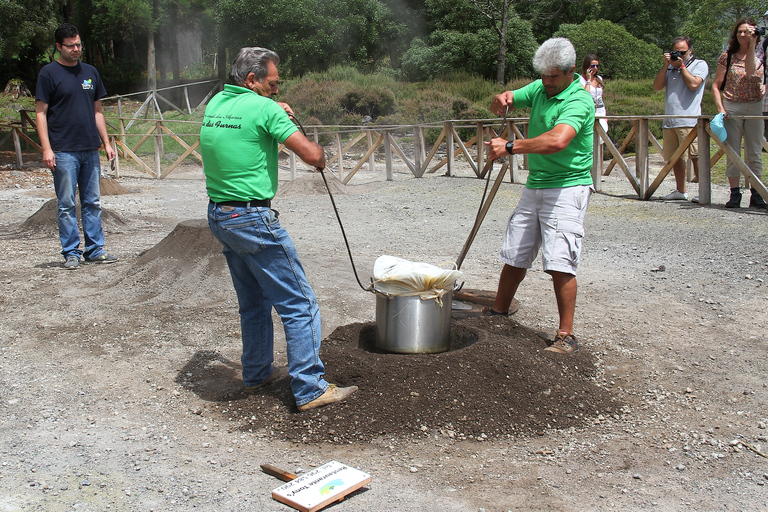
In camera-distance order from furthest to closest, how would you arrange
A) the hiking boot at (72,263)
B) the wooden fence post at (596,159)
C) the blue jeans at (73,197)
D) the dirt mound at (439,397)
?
the wooden fence post at (596,159), the hiking boot at (72,263), the blue jeans at (73,197), the dirt mound at (439,397)

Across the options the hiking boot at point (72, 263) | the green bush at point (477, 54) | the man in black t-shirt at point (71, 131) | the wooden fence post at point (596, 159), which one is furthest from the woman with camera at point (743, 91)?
the green bush at point (477, 54)

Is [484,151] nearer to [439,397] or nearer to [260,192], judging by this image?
[439,397]

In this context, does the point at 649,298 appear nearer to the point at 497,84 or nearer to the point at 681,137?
the point at 681,137

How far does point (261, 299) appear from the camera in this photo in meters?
3.47

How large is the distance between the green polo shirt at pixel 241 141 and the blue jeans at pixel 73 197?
3301mm

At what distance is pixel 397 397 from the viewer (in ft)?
10.8

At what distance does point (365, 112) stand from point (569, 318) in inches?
762

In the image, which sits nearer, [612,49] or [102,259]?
[102,259]

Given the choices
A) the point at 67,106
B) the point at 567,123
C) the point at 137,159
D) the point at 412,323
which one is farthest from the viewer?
the point at 137,159

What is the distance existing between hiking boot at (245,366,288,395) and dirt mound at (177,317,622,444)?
2.3 inches

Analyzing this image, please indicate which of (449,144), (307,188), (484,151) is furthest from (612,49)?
(307,188)

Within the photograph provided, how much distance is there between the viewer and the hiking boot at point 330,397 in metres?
3.25

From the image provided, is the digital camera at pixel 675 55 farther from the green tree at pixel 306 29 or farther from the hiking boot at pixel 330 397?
the green tree at pixel 306 29

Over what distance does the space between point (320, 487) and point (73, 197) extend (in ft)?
14.8
